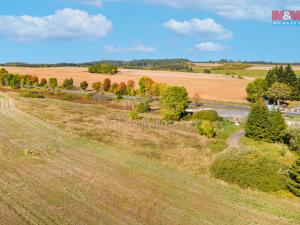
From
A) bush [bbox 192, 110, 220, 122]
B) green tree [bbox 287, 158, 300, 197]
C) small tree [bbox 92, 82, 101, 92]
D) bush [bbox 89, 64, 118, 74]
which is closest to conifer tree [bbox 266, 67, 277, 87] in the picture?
bush [bbox 192, 110, 220, 122]

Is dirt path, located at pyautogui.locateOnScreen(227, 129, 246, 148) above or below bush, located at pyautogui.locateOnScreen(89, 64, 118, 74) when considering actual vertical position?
below

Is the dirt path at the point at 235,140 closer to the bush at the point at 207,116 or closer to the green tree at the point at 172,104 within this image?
the bush at the point at 207,116

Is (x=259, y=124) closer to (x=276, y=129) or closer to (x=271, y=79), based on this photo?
(x=276, y=129)

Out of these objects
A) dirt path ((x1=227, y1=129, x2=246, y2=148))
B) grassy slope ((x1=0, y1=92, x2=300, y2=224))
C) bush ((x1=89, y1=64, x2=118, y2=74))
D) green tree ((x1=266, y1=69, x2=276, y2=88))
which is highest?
bush ((x1=89, y1=64, x2=118, y2=74))

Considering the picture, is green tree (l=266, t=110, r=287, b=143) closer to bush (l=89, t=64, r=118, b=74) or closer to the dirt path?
the dirt path

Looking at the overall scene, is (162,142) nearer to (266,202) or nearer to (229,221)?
(266,202)

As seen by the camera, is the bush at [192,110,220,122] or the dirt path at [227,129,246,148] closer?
the dirt path at [227,129,246,148]
